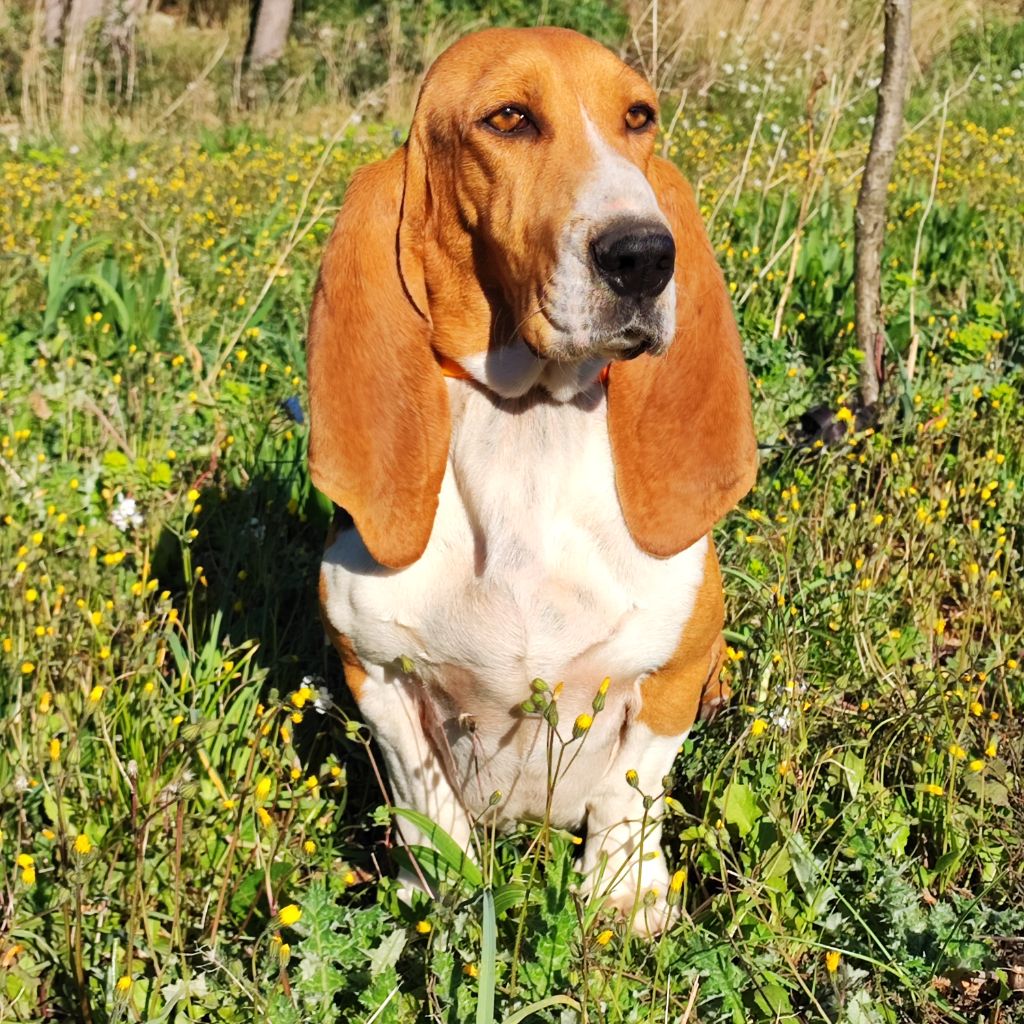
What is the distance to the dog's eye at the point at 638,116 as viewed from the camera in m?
2.35

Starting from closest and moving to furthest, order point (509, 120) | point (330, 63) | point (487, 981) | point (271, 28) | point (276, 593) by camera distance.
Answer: point (487, 981), point (509, 120), point (276, 593), point (330, 63), point (271, 28)

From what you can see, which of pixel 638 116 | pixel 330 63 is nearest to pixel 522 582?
pixel 638 116

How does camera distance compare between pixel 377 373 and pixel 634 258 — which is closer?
pixel 634 258

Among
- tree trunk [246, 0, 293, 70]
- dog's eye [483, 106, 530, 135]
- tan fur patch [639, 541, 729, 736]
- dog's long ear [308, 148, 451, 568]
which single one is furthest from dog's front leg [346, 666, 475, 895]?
tree trunk [246, 0, 293, 70]

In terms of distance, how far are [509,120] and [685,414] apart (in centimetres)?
66

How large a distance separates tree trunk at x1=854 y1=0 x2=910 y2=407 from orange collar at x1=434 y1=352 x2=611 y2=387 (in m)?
1.79

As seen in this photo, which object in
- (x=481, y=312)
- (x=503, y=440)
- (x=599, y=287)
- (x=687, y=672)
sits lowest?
(x=687, y=672)

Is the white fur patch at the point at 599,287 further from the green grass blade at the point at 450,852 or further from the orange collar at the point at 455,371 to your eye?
the green grass blade at the point at 450,852

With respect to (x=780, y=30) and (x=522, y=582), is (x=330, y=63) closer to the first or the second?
(x=780, y=30)

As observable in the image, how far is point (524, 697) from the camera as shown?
238 centimetres

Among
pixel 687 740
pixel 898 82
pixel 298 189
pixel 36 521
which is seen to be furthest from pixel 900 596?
pixel 298 189

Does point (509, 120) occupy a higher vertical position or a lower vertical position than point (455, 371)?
higher

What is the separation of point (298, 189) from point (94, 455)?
343 centimetres

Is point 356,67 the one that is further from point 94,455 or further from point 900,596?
point 900,596
